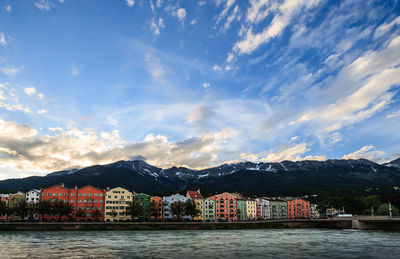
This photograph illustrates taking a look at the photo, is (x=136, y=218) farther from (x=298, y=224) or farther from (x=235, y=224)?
(x=298, y=224)

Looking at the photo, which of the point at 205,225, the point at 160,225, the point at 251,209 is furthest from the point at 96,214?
the point at 251,209

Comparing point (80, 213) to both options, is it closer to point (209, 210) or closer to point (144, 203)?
point (144, 203)

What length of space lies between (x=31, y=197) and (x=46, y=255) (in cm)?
11903

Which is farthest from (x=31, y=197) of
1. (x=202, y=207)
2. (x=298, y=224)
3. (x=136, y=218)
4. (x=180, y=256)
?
(x=180, y=256)

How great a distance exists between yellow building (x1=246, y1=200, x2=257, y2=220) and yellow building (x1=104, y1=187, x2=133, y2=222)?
70.8m

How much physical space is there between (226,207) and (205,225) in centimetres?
5826

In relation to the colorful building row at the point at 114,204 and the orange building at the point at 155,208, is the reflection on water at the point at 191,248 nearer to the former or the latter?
the colorful building row at the point at 114,204

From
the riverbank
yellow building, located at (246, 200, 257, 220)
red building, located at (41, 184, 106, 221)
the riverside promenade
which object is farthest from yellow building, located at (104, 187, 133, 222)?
yellow building, located at (246, 200, 257, 220)

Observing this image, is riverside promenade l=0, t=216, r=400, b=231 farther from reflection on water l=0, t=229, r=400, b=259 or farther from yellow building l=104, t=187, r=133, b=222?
yellow building l=104, t=187, r=133, b=222

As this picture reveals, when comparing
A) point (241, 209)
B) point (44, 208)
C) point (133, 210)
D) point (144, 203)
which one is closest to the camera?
point (44, 208)

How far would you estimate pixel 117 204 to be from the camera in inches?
5527

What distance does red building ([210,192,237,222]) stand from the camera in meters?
163

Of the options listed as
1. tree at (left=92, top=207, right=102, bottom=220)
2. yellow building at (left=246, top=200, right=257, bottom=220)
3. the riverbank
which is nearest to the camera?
the riverbank

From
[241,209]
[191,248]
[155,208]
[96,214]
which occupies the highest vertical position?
[191,248]
